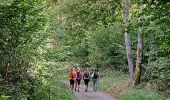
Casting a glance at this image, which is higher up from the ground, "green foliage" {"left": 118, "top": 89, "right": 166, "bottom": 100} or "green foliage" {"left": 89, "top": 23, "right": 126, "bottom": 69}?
"green foliage" {"left": 89, "top": 23, "right": 126, "bottom": 69}

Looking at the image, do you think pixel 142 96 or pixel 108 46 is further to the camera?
pixel 108 46

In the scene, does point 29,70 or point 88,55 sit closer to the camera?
point 29,70

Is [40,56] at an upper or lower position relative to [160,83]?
upper

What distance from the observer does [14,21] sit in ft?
46.6

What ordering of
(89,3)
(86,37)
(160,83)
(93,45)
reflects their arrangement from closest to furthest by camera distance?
(160,83), (89,3), (93,45), (86,37)

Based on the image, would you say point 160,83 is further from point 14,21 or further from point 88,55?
point 88,55

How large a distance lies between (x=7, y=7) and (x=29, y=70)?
111 inches

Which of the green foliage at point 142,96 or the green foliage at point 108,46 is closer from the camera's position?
the green foliage at point 142,96

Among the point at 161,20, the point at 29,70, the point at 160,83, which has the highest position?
the point at 161,20

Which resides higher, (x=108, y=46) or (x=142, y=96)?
(x=108, y=46)

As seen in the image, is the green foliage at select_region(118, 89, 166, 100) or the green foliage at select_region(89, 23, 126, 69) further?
the green foliage at select_region(89, 23, 126, 69)

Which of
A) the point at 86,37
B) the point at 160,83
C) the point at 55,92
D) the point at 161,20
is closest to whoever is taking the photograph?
the point at 161,20

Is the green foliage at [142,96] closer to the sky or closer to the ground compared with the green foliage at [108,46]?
closer to the ground

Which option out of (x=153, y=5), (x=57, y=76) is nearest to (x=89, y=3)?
(x=57, y=76)
